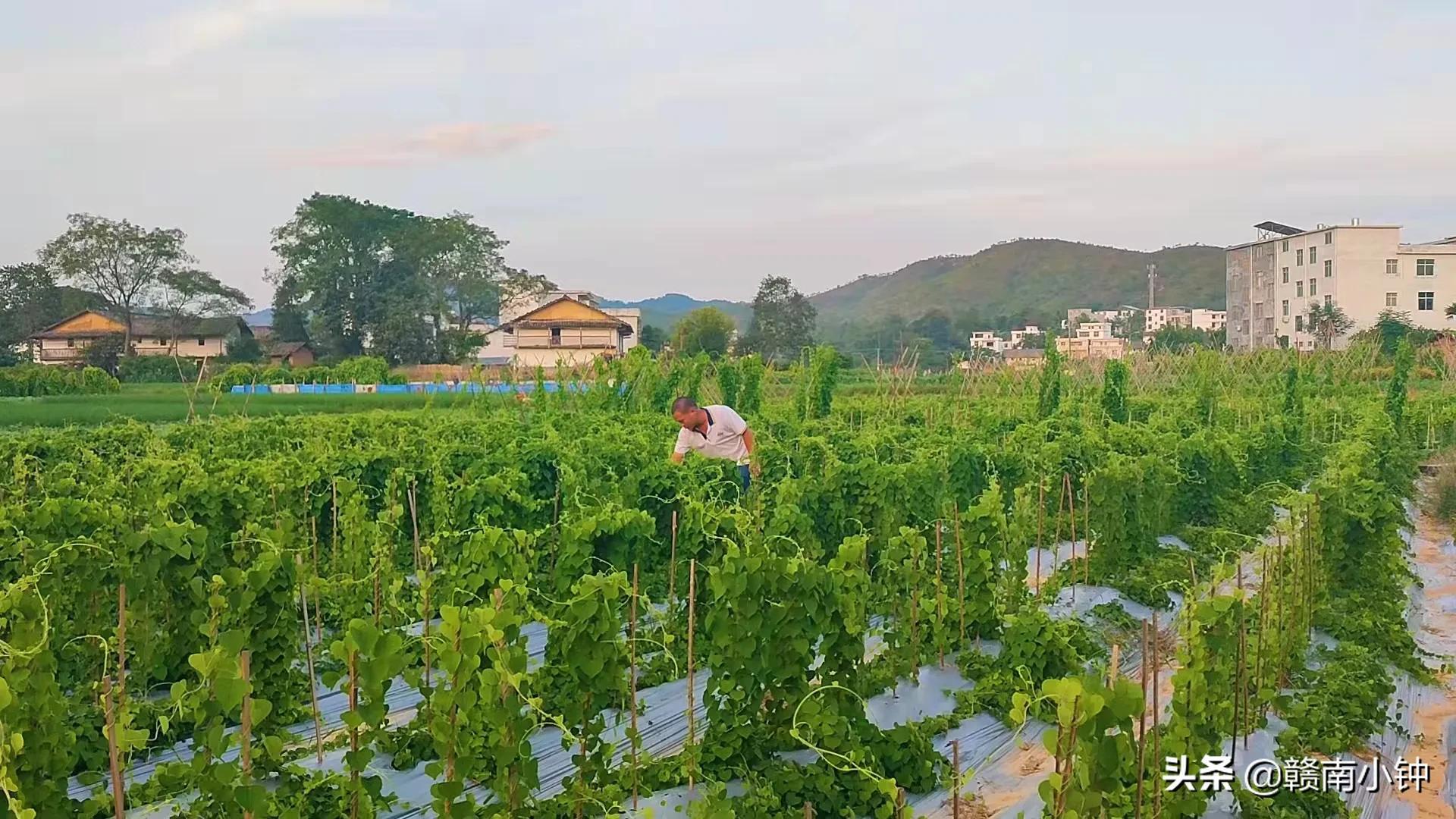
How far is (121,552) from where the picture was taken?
17.7 feet

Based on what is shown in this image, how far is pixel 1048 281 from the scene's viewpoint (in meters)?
145

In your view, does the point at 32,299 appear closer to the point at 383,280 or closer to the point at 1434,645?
the point at 383,280

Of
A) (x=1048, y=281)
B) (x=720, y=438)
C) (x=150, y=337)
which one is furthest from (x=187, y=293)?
(x=1048, y=281)

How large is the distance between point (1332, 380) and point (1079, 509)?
19602 mm

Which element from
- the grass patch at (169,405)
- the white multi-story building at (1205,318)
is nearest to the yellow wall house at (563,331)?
the grass patch at (169,405)

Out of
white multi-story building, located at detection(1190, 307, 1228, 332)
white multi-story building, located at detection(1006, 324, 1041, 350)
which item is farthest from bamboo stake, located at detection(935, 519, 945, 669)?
white multi-story building, located at detection(1190, 307, 1228, 332)

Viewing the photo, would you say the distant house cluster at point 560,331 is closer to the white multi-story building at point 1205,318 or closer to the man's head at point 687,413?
the man's head at point 687,413

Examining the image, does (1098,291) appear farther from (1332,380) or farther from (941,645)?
(941,645)

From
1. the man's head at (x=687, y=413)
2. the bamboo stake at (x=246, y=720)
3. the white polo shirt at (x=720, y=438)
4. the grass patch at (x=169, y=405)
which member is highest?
the man's head at (x=687, y=413)

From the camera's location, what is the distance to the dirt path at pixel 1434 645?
4.91 m

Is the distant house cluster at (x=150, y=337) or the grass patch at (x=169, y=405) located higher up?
the distant house cluster at (x=150, y=337)

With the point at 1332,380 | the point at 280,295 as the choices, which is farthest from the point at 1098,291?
the point at 1332,380

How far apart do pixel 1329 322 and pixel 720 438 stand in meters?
55.3

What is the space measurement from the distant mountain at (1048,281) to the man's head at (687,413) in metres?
124
